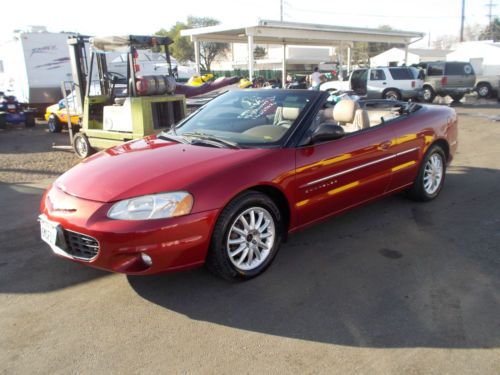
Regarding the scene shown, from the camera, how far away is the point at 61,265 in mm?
3826

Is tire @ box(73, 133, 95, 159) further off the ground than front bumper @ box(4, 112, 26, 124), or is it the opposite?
front bumper @ box(4, 112, 26, 124)

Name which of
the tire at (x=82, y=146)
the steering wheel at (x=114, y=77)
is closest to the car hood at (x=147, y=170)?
the tire at (x=82, y=146)

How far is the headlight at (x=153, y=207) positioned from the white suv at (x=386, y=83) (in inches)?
666

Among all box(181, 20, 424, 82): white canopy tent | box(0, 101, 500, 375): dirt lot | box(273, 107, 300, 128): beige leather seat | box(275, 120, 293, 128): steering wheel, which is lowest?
box(0, 101, 500, 375): dirt lot

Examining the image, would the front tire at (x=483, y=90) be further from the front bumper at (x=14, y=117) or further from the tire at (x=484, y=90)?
the front bumper at (x=14, y=117)

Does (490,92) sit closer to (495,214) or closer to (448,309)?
(495,214)

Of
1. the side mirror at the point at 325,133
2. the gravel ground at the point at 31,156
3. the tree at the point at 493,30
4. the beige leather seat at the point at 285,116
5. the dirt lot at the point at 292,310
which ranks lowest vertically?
the dirt lot at the point at 292,310

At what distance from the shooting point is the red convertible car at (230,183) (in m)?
2.97

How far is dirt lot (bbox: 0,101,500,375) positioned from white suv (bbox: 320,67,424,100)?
606 inches

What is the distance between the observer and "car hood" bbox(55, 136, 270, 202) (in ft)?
10.1

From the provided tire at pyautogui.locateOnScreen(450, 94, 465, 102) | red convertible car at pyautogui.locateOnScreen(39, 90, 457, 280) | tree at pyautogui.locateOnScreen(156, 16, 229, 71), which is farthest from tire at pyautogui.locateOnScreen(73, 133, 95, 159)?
tree at pyautogui.locateOnScreen(156, 16, 229, 71)

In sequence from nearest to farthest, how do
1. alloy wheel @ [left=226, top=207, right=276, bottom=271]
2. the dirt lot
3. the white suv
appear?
the dirt lot, alloy wheel @ [left=226, top=207, right=276, bottom=271], the white suv

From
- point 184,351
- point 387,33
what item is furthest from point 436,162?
point 387,33

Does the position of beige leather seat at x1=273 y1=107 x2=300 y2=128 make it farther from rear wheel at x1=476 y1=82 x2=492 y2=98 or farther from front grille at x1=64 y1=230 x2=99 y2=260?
rear wheel at x1=476 y1=82 x2=492 y2=98
